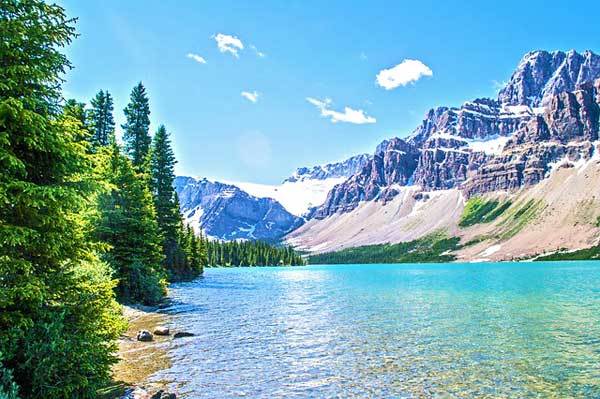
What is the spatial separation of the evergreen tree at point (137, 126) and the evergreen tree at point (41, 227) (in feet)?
220

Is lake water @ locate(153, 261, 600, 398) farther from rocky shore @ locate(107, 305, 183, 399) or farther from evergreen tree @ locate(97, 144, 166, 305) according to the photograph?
evergreen tree @ locate(97, 144, 166, 305)

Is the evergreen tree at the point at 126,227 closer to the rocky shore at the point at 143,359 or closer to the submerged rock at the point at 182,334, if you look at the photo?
the rocky shore at the point at 143,359

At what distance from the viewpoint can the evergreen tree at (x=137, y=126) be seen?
262 feet

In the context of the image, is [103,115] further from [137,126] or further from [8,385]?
[8,385]

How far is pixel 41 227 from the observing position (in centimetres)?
1434

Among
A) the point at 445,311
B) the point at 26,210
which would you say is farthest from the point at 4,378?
the point at 445,311

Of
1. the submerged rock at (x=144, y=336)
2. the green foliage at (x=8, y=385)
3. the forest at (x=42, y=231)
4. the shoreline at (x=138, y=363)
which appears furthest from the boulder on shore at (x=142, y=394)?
the submerged rock at (x=144, y=336)

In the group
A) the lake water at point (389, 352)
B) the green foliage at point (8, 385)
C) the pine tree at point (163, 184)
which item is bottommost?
the lake water at point (389, 352)

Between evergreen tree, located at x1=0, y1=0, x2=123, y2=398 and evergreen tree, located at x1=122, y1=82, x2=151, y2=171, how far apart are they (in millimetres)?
67025

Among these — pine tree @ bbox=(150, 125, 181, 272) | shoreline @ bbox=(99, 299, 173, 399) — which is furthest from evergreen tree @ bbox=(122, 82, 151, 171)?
shoreline @ bbox=(99, 299, 173, 399)

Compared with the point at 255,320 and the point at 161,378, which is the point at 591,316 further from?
the point at 161,378

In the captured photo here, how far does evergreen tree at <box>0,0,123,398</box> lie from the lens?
510 inches

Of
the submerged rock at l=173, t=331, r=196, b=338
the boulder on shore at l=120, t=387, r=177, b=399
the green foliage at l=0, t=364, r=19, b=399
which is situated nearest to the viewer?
the green foliage at l=0, t=364, r=19, b=399

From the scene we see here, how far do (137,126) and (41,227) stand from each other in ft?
232
